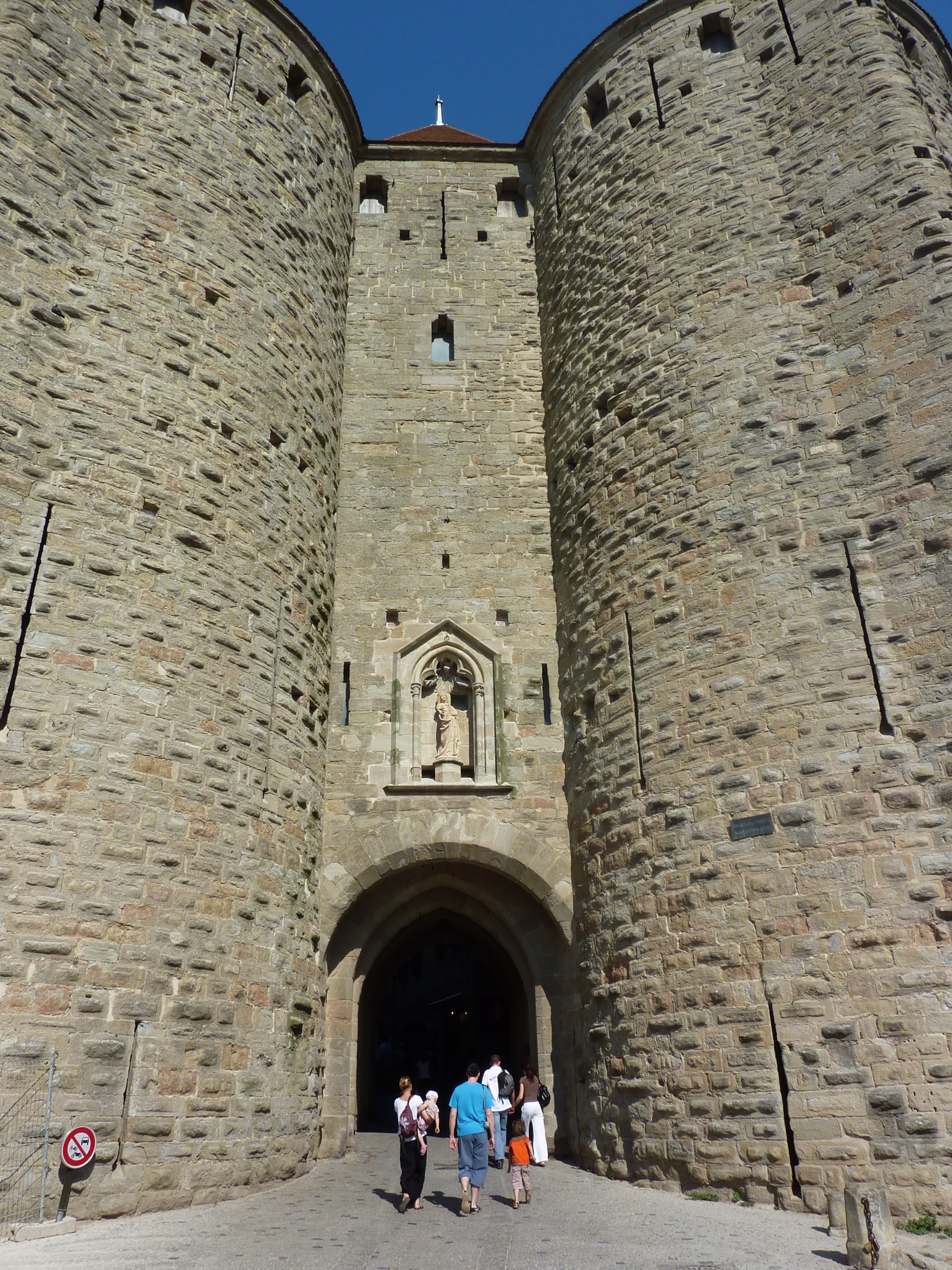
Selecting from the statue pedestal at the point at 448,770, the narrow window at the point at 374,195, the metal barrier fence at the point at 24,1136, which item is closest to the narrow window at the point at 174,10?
the narrow window at the point at 374,195

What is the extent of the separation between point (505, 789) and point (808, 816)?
3.11 m

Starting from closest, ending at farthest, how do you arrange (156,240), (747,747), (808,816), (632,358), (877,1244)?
(877,1244) → (808,816) → (747,747) → (156,240) → (632,358)

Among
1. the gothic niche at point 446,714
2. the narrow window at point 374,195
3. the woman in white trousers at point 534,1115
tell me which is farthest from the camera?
the narrow window at point 374,195

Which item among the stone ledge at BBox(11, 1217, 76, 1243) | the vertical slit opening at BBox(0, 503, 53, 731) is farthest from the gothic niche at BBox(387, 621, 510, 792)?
the stone ledge at BBox(11, 1217, 76, 1243)

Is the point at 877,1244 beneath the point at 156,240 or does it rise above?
beneath

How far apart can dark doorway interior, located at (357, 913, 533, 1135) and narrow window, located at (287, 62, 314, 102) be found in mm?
9546

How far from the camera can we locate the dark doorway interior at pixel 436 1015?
9.98 metres

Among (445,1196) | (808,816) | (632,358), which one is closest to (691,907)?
(808,816)

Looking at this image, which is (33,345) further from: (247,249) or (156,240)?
(247,249)

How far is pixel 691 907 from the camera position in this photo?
7180 millimetres

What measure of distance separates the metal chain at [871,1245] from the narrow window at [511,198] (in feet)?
38.8

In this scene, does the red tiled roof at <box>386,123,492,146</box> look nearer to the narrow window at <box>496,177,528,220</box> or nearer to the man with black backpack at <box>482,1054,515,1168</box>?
the narrow window at <box>496,177,528,220</box>

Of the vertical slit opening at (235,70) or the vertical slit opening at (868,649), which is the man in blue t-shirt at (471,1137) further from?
the vertical slit opening at (235,70)

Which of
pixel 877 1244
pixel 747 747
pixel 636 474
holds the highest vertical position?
pixel 636 474
